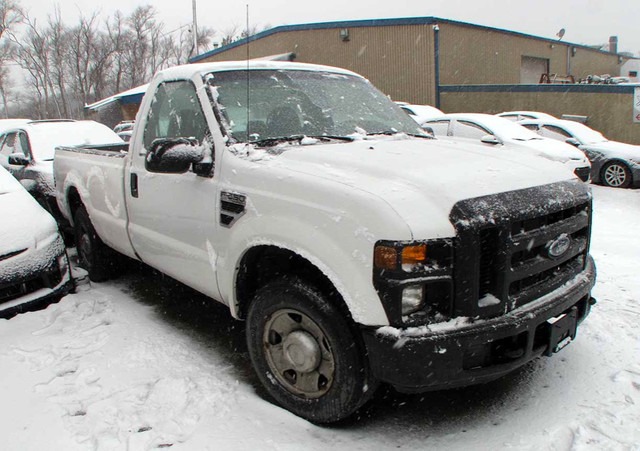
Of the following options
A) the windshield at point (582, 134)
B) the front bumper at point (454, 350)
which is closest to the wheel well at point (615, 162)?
the windshield at point (582, 134)

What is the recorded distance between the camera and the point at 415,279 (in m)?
2.40

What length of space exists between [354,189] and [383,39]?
2183 centimetres

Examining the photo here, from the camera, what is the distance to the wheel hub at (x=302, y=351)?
279 cm

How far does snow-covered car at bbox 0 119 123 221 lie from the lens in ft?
24.1

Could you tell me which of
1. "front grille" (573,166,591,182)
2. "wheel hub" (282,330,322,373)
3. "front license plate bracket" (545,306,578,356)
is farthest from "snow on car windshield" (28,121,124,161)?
"front grille" (573,166,591,182)

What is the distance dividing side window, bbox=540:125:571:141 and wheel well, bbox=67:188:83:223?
413 inches

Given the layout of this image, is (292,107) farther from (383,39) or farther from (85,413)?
(383,39)

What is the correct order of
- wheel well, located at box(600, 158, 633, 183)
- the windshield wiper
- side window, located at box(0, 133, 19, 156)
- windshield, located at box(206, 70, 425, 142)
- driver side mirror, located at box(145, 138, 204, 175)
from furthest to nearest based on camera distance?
wheel well, located at box(600, 158, 633, 183), side window, located at box(0, 133, 19, 156), windshield, located at box(206, 70, 425, 142), the windshield wiper, driver side mirror, located at box(145, 138, 204, 175)

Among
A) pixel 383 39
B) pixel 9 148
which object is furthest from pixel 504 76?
pixel 9 148

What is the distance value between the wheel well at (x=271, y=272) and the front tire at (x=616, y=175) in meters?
10.6

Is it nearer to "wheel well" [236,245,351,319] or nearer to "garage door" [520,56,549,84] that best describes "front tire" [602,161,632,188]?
"wheel well" [236,245,351,319]

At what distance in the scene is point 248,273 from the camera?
10.4 feet

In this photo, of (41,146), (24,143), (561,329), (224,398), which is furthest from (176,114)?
(24,143)

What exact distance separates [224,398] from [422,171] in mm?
1717
